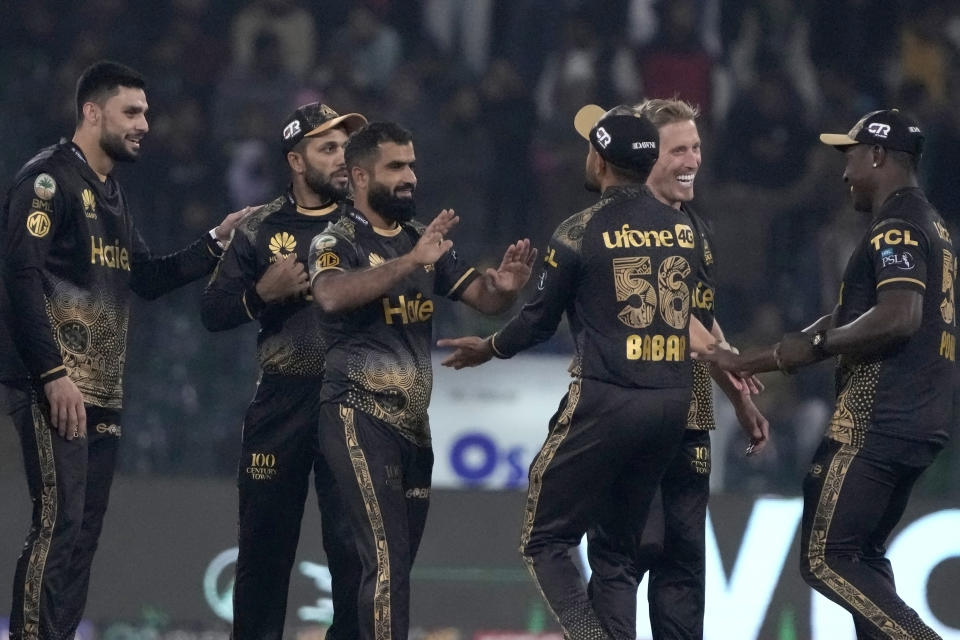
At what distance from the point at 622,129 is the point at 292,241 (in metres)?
1.55

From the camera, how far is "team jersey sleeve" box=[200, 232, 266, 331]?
6.82 m

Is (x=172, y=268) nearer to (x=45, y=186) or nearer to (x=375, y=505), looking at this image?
(x=45, y=186)

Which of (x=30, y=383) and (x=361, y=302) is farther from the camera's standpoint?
(x=30, y=383)

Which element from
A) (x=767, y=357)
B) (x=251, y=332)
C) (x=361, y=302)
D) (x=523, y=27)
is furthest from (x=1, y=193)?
(x=767, y=357)

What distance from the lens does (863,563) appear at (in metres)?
6.06

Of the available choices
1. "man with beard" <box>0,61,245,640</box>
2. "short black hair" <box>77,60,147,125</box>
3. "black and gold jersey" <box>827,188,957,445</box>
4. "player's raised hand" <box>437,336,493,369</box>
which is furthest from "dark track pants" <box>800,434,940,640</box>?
"short black hair" <box>77,60,147,125</box>

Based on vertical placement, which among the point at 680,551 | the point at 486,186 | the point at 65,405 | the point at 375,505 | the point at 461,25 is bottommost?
the point at 680,551

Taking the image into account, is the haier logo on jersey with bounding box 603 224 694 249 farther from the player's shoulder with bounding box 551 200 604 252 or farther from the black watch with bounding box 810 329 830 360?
the black watch with bounding box 810 329 830 360

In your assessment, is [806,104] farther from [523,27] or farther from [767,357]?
[767,357]

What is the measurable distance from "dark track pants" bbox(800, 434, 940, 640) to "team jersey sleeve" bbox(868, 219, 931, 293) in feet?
1.88

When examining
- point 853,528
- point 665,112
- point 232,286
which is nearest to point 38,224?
point 232,286

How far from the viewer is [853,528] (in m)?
5.98

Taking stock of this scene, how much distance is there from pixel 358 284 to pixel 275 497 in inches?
47.5

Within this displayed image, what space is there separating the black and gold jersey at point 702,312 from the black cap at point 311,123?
1.43 m
